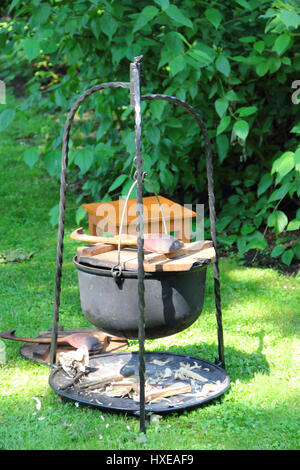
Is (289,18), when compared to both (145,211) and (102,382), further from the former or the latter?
(102,382)

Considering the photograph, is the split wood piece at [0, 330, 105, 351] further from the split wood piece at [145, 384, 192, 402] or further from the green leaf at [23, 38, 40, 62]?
the green leaf at [23, 38, 40, 62]

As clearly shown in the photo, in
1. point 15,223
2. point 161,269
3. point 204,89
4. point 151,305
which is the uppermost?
point 204,89

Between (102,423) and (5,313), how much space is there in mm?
1589

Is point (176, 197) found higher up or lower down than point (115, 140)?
lower down

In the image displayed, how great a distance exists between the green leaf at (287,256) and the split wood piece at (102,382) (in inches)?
81.6

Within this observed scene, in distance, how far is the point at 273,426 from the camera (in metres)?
2.85

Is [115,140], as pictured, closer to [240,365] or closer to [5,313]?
[5,313]

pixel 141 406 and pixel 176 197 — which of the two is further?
pixel 176 197

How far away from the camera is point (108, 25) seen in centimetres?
446

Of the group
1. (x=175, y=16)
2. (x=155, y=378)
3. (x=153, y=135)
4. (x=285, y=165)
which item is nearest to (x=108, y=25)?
(x=175, y=16)

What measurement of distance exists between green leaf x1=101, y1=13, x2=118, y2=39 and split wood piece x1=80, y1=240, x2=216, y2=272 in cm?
195

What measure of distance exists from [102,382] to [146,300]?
2.13ft

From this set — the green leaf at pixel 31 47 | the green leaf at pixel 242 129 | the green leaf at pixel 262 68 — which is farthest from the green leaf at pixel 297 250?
the green leaf at pixel 31 47
